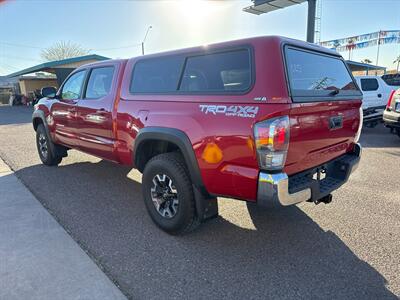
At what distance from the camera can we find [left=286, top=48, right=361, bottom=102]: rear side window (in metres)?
2.52

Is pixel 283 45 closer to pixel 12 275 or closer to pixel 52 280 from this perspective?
pixel 52 280

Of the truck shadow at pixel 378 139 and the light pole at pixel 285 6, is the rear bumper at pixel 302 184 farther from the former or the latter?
the light pole at pixel 285 6

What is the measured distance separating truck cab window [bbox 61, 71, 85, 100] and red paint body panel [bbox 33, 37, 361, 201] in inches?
62.3

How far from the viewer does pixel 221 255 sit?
286cm

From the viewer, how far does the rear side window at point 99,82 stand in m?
4.10

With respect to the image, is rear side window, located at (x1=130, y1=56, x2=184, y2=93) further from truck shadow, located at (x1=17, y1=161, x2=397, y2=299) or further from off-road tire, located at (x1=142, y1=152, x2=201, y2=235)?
truck shadow, located at (x1=17, y1=161, x2=397, y2=299)

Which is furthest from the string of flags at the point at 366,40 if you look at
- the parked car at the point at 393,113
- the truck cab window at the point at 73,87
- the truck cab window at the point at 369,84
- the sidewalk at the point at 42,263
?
the sidewalk at the point at 42,263

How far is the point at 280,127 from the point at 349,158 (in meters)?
1.55

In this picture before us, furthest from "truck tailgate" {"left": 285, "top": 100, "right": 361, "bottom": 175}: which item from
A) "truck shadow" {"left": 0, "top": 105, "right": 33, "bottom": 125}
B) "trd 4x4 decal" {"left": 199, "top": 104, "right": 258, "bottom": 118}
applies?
"truck shadow" {"left": 0, "top": 105, "right": 33, "bottom": 125}

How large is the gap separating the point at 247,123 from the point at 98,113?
2.55 meters

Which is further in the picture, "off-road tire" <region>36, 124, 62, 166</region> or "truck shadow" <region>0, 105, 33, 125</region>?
"truck shadow" <region>0, 105, 33, 125</region>

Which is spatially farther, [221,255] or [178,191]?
[178,191]

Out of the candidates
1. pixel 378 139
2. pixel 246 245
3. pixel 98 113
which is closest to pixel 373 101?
pixel 378 139

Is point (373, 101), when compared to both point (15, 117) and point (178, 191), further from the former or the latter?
point (15, 117)
